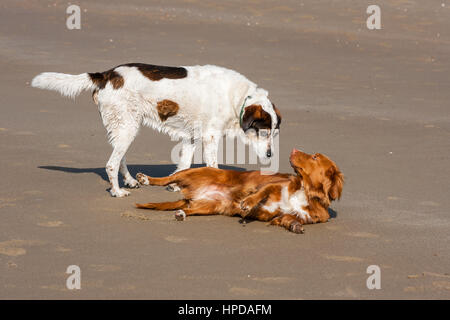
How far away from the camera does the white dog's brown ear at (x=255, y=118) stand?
309 inches

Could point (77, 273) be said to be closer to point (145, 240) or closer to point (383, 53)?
point (145, 240)

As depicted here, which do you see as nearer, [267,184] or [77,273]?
[77,273]

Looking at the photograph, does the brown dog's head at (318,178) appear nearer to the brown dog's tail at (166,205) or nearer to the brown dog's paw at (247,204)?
the brown dog's paw at (247,204)

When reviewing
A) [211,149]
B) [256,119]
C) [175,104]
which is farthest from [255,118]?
[175,104]

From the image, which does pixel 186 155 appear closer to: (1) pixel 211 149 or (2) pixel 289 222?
(1) pixel 211 149

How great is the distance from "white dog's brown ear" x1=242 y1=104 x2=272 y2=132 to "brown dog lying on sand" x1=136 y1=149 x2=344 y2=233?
3.21 ft

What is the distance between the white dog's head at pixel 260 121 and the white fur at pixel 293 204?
133 centimetres

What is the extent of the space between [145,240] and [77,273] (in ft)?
3.12


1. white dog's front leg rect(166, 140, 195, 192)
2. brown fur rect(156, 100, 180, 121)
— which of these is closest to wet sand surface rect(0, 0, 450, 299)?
white dog's front leg rect(166, 140, 195, 192)

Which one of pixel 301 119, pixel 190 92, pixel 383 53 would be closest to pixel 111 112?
pixel 190 92

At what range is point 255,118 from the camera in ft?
25.8

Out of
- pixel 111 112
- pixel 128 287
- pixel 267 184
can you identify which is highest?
pixel 111 112

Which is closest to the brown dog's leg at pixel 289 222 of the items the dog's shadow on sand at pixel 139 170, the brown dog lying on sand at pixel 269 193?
the brown dog lying on sand at pixel 269 193

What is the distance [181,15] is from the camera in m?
20.7
